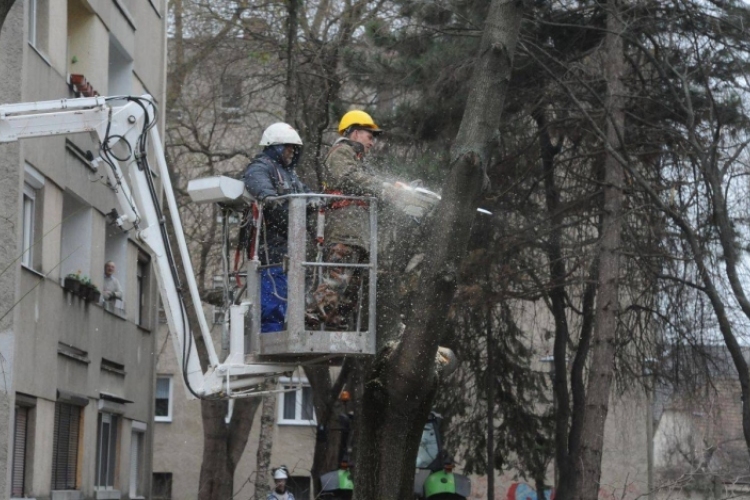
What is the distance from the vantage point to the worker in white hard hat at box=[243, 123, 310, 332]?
814 cm

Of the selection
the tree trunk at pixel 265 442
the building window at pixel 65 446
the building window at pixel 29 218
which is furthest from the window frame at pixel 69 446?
the tree trunk at pixel 265 442

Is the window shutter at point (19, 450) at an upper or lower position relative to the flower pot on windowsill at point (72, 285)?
lower

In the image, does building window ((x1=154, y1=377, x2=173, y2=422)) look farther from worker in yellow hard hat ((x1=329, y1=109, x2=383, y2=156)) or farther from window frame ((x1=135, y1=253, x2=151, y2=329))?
worker in yellow hard hat ((x1=329, y1=109, x2=383, y2=156))

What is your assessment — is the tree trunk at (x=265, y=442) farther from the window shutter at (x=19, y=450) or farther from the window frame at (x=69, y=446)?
the window shutter at (x=19, y=450)

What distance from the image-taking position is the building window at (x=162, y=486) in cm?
3484

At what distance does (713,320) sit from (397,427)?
8574 mm

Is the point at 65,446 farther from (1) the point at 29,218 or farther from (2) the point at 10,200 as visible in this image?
(2) the point at 10,200

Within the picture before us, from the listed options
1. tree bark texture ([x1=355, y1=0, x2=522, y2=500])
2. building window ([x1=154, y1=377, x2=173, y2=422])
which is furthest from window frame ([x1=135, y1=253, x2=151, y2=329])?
building window ([x1=154, y1=377, x2=173, y2=422])

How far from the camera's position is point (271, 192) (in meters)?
8.01

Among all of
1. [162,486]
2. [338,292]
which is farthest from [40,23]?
[162,486]

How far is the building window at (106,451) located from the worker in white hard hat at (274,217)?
10815 millimetres

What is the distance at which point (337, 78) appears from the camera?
71.2 ft

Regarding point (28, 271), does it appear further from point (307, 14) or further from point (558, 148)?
point (307, 14)

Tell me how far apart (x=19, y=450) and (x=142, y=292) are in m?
7.40
